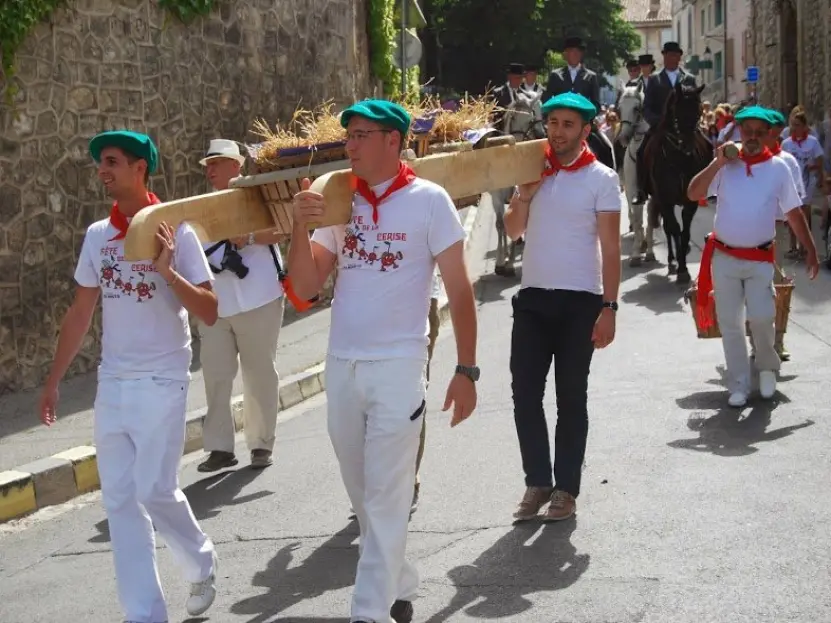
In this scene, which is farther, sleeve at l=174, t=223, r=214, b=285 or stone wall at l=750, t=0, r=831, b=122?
stone wall at l=750, t=0, r=831, b=122

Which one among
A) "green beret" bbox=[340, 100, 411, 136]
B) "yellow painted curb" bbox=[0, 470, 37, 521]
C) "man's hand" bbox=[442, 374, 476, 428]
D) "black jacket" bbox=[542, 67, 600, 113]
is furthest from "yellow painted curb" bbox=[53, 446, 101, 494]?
"black jacket" bbox=[542, 67, 600, 113]

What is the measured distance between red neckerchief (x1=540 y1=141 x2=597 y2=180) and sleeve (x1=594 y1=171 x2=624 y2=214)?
128 mm

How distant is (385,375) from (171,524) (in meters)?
1.10

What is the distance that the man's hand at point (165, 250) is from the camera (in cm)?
526

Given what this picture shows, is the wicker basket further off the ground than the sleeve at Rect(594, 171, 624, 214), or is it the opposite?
→ the sleeve at Rect(594, 171, 624, 214)

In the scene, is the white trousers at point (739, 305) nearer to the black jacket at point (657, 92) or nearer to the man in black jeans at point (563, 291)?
the man in black jeans at point (563, 291)

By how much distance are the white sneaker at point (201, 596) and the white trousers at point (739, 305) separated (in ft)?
16.5

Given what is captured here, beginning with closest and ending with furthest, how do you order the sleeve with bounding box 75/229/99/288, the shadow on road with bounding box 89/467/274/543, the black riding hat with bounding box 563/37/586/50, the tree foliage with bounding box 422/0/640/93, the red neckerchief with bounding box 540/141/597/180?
the sleeve with bounding box 75/229/99/288, the red neckerchief with bounding box 540/141/597/180, the shadow on road with bounding box 89/467/274/543, the black riding hat with bounding box 563/37/586/50, the tree foliage with bounding box 422/0/640/93

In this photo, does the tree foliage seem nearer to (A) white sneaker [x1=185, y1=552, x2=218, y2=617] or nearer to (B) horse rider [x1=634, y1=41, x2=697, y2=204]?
(B) horse rider [x1=634, y1=41, x2=697, y2=204]

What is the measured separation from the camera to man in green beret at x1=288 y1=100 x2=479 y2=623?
532 cm

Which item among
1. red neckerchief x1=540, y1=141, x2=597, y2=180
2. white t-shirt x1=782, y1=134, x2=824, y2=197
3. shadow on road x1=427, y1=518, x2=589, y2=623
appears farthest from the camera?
white t-shirt x1=782, y1=134, x2=824, y2=197

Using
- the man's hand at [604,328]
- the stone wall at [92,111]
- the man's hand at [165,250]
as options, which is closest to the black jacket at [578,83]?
the stone wall at [92,111]

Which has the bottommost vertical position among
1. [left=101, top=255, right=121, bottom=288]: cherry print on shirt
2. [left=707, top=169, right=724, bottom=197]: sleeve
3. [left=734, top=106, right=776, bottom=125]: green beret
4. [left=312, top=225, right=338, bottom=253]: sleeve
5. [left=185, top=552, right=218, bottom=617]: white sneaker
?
[left=185, top=552, right=218, bottom=617]: white sneaker

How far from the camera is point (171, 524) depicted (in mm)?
5730
